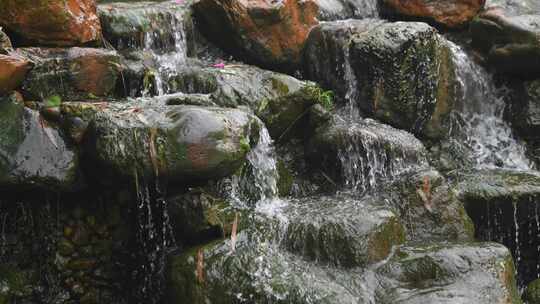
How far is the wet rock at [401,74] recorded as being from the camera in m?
7.07

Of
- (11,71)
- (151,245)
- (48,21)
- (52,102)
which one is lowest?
(151,245)

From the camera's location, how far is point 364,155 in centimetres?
645

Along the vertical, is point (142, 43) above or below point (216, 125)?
above

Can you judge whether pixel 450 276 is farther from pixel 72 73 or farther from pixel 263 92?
pixel 72 73

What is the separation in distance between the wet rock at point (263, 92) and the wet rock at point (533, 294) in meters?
2.85

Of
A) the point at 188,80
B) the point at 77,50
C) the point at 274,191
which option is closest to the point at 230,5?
the point at 188,80

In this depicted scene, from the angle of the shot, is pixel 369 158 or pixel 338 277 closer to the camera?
pixel 338 277

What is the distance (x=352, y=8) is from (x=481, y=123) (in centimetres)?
266

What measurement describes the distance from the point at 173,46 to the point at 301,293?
413 cm

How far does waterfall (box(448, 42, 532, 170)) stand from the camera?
7.82 metres

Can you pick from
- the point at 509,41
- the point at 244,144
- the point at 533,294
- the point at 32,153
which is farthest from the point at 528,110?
the point at 32,153

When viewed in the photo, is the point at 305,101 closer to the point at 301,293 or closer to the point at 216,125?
the point at 216,125

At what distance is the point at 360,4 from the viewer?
368 inches

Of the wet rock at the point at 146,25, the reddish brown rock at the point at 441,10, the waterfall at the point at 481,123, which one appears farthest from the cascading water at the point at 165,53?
the waterfall at the point at 481,123
